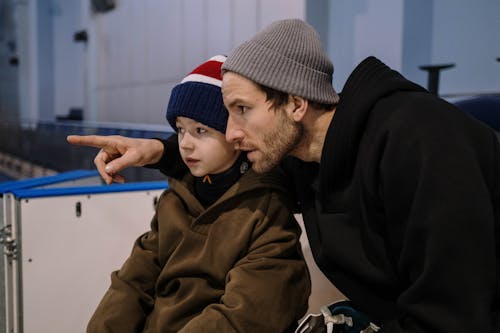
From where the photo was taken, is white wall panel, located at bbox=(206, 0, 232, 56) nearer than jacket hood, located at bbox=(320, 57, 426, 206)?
No

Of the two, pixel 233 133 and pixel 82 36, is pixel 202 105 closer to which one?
pixel 233 133

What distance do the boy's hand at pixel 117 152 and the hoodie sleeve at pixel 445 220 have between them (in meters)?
0.69

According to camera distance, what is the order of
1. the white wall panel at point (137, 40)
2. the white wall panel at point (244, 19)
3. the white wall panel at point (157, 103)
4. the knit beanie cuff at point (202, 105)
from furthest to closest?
the white wall panel at point (137, 40) → the white wall panel at point (157, 103) → the white wall panel at point (244, 19) → the knit beanie cuff at point (202, 105)

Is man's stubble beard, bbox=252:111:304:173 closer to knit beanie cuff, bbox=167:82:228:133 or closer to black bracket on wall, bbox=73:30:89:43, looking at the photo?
knit beanie cuff, bbox=167:82:228:133

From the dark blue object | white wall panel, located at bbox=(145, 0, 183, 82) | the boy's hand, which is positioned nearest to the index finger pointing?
Answer: the boy's hand

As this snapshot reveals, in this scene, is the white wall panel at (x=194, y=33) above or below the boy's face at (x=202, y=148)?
above

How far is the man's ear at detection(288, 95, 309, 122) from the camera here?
108 centimetres

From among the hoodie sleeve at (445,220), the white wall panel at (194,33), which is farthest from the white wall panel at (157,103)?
the hoodie sleeve at (445,220)

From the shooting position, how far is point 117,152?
132 cm

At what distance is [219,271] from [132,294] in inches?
10.2

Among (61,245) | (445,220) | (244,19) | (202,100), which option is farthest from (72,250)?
(244,19)

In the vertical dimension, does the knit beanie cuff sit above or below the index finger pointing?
above

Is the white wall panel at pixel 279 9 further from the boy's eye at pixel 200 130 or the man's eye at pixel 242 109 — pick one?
the man's eye at pixel 242 109

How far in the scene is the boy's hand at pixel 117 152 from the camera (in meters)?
1.25
